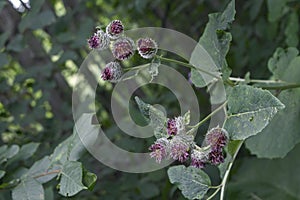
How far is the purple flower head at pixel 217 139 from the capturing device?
86 centimetres

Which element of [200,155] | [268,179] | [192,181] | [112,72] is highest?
[112,72]

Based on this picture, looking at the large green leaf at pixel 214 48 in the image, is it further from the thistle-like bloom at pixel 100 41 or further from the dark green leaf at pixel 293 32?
the dark green leaf at pixel 293 32

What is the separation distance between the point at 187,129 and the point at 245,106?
0.37 feet

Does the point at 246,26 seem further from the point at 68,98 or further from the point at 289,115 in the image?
the point at 289,115

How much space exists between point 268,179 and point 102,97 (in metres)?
0.77

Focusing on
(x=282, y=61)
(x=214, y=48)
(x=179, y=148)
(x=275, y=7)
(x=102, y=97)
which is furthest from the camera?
(x=102, y=97)

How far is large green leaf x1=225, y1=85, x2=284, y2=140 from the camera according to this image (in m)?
0.84

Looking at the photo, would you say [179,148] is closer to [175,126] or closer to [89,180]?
[175,126]

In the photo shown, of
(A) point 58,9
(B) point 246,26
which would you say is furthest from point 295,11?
(A) point 58,9

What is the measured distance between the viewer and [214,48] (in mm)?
1082

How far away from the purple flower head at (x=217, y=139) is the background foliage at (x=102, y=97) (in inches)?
13.3

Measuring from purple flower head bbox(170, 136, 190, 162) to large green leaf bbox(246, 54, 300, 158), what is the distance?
0.46 m

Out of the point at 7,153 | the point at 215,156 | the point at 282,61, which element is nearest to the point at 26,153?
the point at 7,153

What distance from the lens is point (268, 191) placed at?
1.82 meters
